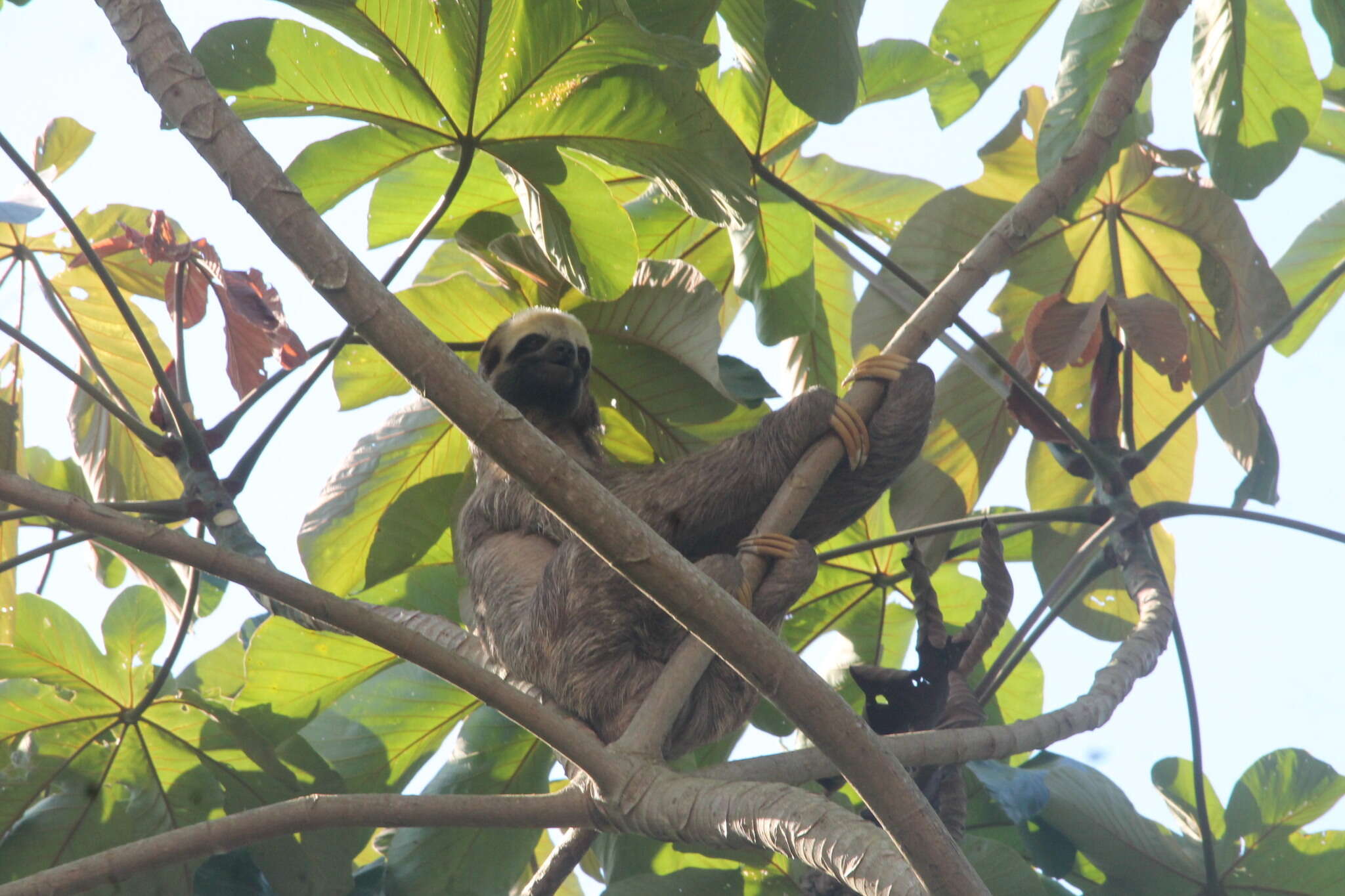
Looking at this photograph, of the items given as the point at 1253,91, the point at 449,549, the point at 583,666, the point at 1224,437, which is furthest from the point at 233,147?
the point at 1224,437

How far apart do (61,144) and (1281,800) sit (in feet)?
18.3

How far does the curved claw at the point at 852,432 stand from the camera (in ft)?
12.1

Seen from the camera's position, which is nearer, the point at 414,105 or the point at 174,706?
the point at 414,105

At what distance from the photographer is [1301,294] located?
204 inches

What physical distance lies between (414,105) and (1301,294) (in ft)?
12.9

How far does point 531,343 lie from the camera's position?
477 centimetres

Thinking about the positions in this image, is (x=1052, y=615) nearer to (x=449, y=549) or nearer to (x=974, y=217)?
(x=974, y=217)

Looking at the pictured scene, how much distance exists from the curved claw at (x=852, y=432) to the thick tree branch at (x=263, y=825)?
168cm

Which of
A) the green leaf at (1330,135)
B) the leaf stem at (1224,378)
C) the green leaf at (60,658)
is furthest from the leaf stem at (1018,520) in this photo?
the green leaf at (60,658)

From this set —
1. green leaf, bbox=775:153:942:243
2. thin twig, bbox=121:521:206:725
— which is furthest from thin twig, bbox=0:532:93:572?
green leaf, bbox=775:153:942:243

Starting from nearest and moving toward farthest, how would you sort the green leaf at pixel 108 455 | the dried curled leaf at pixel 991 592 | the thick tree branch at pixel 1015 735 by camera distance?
the thick tree branch at pixel 1015 735, the dried curled leaf at pixel 991 592, the green leaf at pixel 108 455

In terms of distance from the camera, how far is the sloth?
3.75 meters

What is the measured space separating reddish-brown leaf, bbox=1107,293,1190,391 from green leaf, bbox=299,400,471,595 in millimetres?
2584

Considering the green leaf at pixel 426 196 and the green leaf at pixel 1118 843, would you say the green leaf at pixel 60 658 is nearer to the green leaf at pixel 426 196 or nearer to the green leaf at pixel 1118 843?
the green leaf at pixel 426 196
